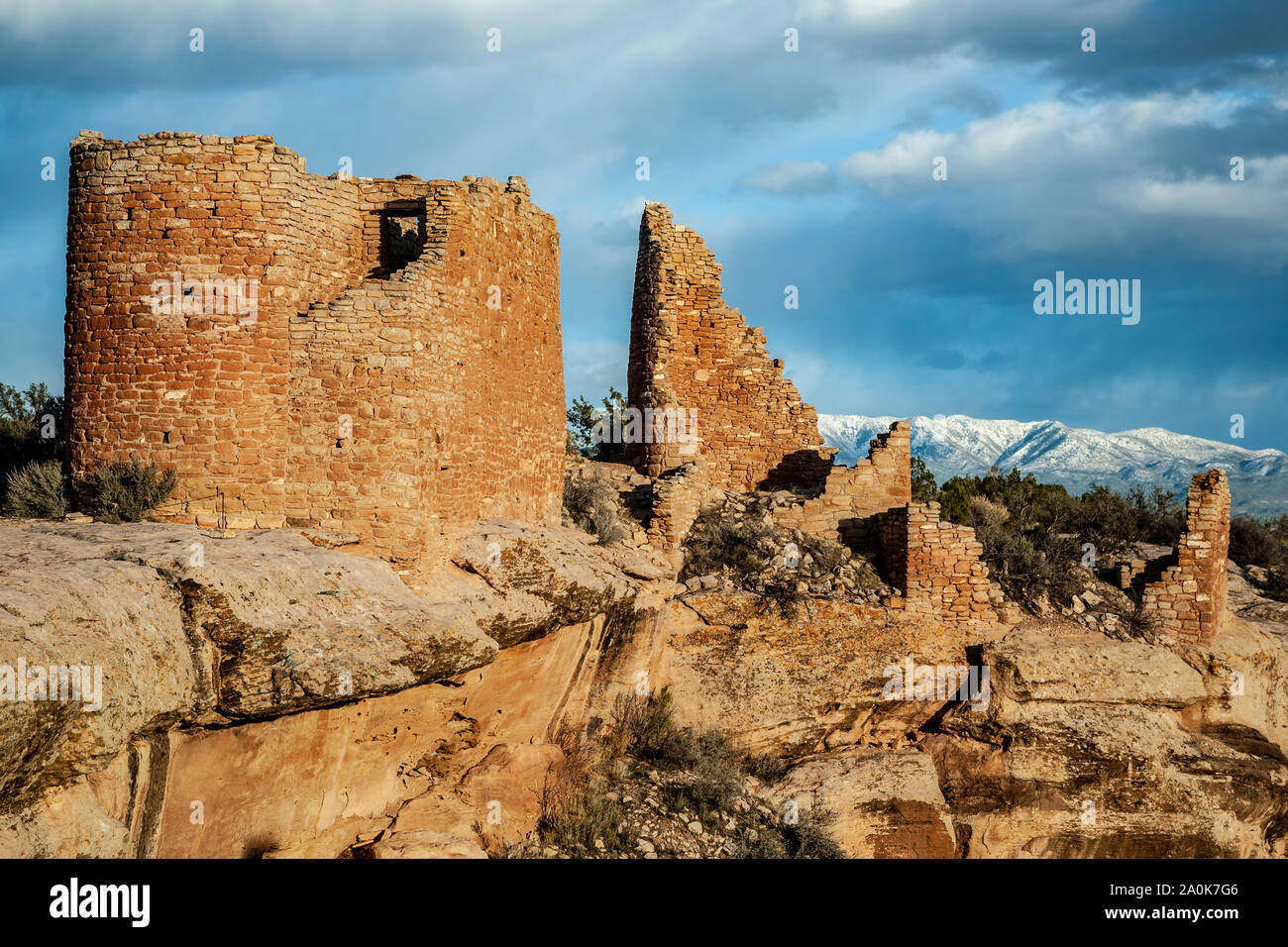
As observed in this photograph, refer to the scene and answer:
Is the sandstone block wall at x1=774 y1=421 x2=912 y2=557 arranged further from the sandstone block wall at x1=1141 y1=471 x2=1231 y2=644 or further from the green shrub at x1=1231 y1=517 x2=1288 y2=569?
the green shrub at x1=1231 y1=517 x2=1288 y2=569

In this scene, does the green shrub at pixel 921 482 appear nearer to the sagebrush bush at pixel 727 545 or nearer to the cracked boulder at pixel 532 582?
the sagebrush bush at pixel 727 545

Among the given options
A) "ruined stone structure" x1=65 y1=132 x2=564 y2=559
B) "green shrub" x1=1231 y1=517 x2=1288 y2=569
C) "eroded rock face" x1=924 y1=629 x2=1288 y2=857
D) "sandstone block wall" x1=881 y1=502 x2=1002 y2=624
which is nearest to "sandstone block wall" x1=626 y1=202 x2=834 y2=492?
"sandstone block wall" x1=881 y1=502 x2=1002 y2=624

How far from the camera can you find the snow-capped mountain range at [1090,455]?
108312mm

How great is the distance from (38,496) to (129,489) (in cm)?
123

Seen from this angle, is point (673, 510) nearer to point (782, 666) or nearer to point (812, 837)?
point (782, 666)

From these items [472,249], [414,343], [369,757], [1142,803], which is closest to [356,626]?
[369,757]

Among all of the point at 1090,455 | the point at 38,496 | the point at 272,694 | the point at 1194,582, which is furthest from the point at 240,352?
the point at 1090,455

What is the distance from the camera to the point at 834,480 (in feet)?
58.6

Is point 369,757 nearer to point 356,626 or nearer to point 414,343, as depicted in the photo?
point 356,626

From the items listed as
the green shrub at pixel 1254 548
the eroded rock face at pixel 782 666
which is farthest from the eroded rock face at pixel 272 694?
the green shrub at pixel 1254 548

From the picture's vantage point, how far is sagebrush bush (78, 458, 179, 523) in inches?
452

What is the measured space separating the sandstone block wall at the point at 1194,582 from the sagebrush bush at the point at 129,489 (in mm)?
13768

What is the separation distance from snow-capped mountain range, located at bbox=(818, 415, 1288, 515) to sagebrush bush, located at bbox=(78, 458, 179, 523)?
93.0m

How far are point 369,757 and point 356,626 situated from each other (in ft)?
6.00
